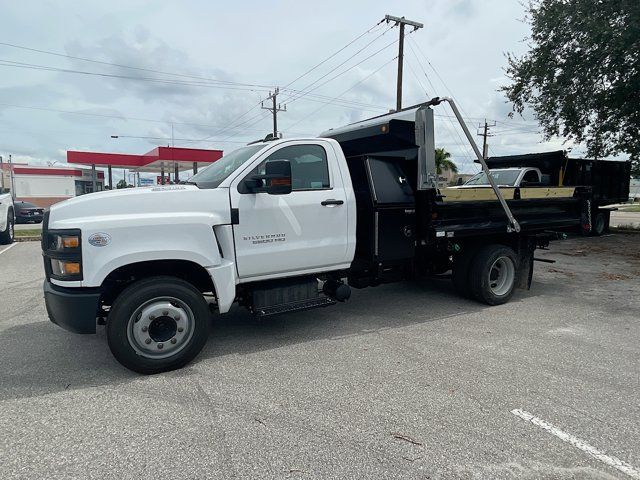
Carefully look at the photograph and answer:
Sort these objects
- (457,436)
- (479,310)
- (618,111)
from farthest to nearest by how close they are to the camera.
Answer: (618,111) → (479,310) → (457,436)

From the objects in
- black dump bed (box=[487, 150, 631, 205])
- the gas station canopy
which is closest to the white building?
the gas station canopy

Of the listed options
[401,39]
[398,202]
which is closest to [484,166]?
[398,202]

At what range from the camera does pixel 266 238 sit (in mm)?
4531

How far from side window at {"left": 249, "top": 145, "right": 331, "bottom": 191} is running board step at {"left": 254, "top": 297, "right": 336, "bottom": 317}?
1.23 meters

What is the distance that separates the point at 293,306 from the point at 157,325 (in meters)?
1.39

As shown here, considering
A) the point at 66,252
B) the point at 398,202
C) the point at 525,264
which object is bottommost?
the point at 525,264

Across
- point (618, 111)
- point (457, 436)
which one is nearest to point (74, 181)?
point (618, 111)

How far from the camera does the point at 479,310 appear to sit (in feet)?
20.3

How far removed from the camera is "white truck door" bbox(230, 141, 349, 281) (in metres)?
4.45

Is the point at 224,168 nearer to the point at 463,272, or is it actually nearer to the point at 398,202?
the point at 398,202

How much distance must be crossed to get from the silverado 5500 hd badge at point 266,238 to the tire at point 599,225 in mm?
14927

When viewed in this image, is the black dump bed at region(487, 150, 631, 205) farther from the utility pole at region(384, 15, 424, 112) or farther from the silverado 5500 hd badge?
the silverado 5500 hd badge

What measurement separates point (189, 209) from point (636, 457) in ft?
12.6

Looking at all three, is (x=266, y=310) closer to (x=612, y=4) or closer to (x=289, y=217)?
(x=289, y=217)
